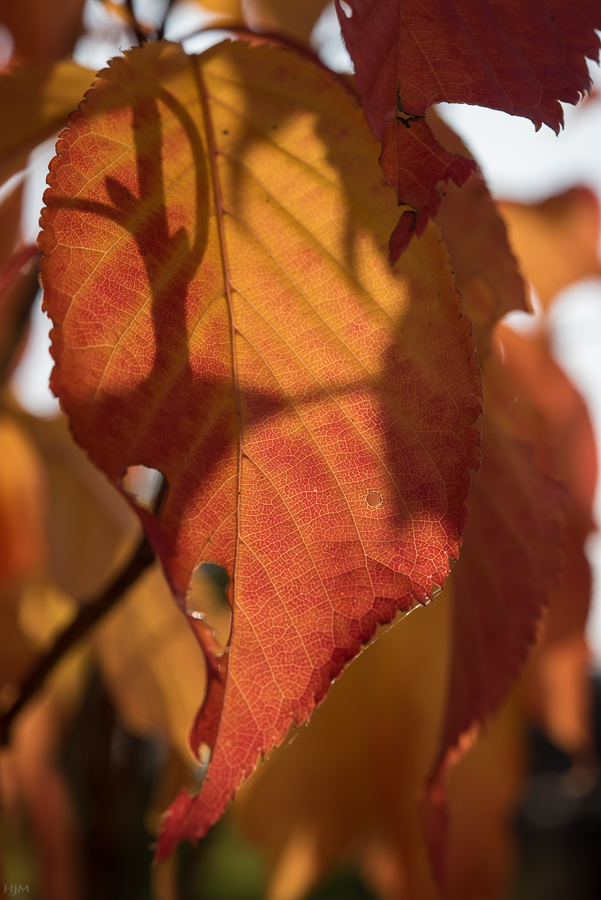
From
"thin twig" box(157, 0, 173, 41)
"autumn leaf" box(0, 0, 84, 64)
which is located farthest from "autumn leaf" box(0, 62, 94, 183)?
"autumn leaf" box(0, 0, 84, 64)

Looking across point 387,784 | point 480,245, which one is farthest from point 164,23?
point 387,784

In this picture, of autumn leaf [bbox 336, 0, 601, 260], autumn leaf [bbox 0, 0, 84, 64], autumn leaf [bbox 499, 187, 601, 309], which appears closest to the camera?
autumn leaf [bbox 336, 0, 601, 260]

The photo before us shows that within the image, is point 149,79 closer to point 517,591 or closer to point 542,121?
point 542,121

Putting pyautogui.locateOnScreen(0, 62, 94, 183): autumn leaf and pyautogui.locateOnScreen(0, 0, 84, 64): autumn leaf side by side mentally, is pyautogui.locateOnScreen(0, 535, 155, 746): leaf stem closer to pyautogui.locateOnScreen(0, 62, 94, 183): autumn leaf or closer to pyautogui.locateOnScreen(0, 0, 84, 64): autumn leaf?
pyautogui.locateOnScreen(0, 62, 94, 183): autumn leaf

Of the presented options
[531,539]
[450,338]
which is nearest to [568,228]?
[531,539]

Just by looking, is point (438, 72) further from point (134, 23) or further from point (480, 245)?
point (134, 23)

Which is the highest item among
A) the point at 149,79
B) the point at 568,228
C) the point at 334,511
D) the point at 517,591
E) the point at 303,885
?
the point at 149,79
